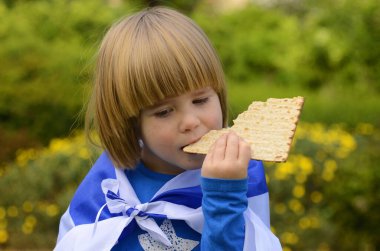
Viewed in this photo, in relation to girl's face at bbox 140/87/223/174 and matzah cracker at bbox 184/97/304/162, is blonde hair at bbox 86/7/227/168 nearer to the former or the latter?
girl's face at bbox 140/87/223/174

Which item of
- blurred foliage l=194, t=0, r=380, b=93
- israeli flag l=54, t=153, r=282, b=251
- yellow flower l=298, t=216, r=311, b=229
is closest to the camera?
israeli flag l=54, t=153, r=282, b=251

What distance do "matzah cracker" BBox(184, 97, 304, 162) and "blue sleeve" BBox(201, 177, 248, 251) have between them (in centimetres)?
10

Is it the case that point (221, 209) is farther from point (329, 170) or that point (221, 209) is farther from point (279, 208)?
point (329, 170)

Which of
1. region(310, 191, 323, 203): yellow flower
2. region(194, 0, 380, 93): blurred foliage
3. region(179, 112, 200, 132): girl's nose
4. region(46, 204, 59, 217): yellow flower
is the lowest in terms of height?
region(194, 0, 380, 93): blurred foliage

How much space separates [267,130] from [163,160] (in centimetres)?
41

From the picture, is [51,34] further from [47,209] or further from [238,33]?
[47,209]

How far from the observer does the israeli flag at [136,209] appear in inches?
98.1

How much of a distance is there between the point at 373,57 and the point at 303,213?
17.6ft

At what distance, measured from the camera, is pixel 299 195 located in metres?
5.89

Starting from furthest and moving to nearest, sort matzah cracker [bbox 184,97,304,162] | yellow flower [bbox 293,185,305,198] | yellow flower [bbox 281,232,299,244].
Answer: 1. yellow flower [bbox 293,185,305,198]
2. yellow flower [bbox 281,232,299,244]
3. matzah cracker [bbox 184,97,304,162]

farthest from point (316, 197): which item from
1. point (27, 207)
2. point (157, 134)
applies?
point (157, 134)

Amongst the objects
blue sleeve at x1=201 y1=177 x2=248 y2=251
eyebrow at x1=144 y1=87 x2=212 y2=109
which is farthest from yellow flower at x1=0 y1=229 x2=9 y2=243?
blue sleeve at x1=201 y1=177 x2=248 y2=251

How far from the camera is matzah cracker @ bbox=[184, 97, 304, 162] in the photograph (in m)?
2.19

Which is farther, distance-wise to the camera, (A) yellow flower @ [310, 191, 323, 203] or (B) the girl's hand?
(A) yellow flower @ [310, 191, 323, 203]
